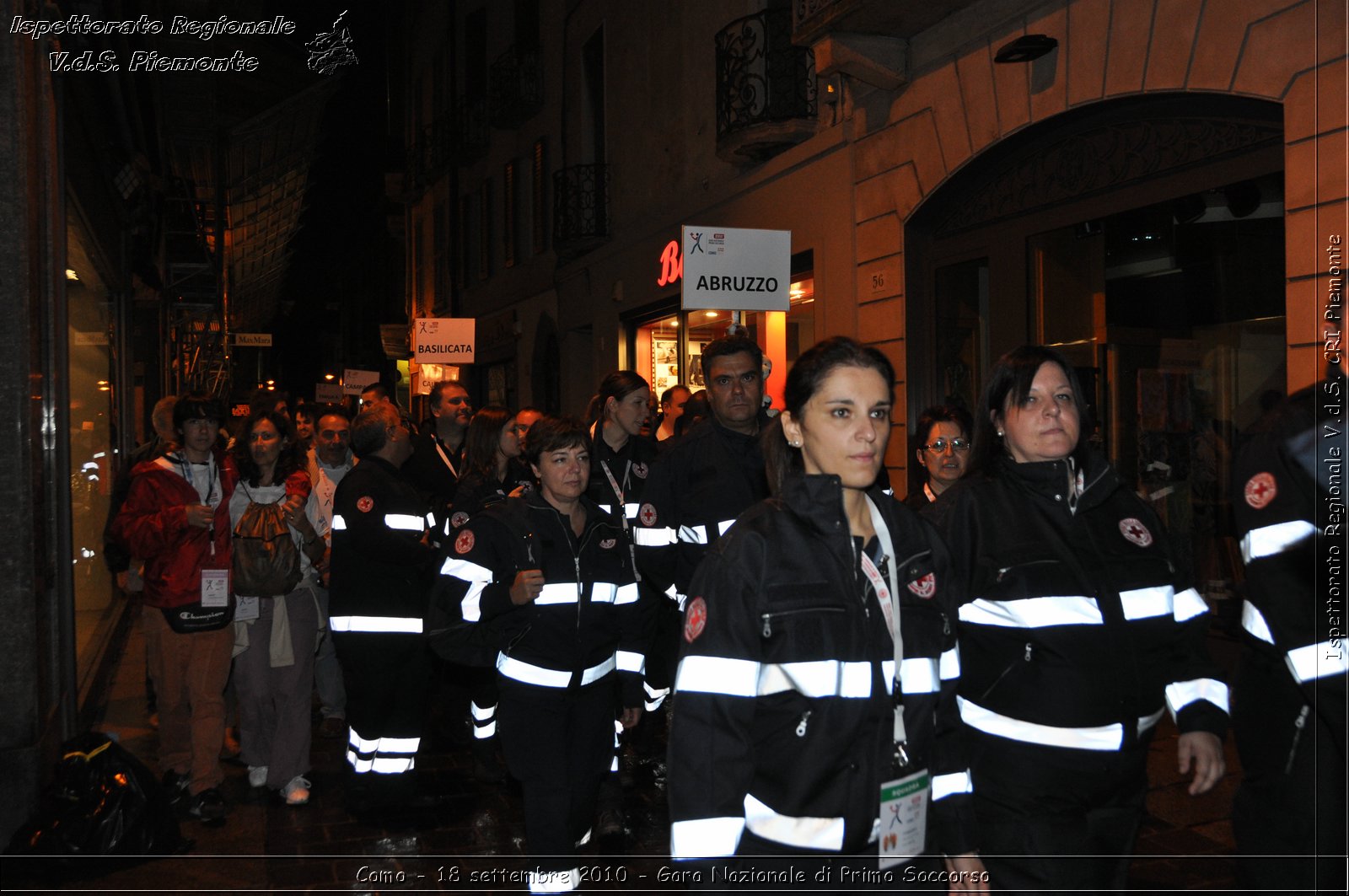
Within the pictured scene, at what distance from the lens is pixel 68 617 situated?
283 inches

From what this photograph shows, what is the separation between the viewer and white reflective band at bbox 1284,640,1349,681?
3.23m

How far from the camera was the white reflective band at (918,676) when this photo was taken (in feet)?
9.27

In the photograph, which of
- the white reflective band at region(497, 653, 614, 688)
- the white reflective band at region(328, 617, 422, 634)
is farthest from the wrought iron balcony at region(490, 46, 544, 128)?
the white reflective band at region(497, 653, 614, 688)

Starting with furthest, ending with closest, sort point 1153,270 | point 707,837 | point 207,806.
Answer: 1. point 1153,270
2. point 207,806
3. point 707,837

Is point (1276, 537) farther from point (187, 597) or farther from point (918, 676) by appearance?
point (187, 597)

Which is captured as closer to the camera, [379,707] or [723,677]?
[723,677]

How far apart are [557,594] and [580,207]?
16394 millimetres

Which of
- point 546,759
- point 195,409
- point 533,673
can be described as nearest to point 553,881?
point 546,759

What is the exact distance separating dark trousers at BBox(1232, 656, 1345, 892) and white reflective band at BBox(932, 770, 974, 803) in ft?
3.68

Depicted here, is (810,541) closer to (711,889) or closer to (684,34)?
(711,889)

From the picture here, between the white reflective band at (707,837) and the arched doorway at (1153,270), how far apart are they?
20.3 ft

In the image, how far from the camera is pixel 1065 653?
3.24 metres

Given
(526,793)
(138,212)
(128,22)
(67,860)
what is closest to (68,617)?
(67,860)

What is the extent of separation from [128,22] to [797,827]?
9.82m
